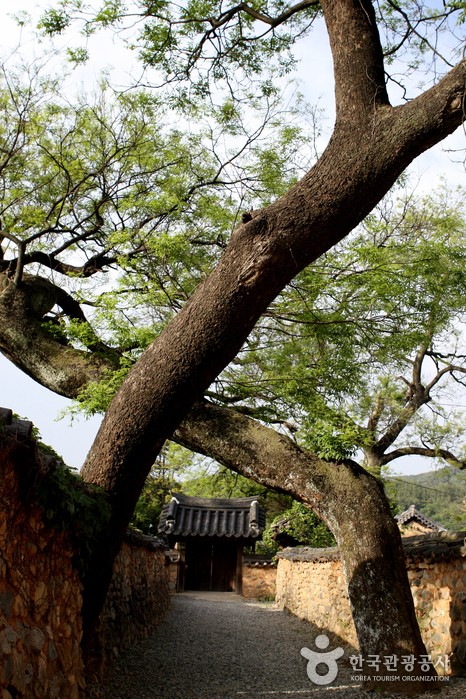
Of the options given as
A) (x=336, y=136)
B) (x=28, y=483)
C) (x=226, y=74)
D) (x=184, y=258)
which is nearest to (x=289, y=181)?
(x=226, y=74)

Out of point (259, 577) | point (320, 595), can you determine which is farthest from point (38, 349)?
point (259, 577)

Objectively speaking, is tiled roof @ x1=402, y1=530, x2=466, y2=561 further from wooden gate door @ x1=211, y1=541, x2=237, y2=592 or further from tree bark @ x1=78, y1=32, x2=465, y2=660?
wooden gate door @ x1=211, y1=541, x2=237, y2=592

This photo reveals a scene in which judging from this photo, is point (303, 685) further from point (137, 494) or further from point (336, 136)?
point (336, 136)

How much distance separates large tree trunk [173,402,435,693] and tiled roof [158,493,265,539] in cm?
894

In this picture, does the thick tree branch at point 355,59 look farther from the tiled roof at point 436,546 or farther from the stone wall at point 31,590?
the tiled roof at point 436,546

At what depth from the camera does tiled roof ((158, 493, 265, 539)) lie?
12.8 m

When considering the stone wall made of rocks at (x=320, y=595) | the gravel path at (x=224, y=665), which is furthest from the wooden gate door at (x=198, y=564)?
the gravel path at (x=224, y=665)

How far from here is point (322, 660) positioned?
5277 millimetres

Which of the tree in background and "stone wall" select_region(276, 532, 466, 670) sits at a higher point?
the tree in background

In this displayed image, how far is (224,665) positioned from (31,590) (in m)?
3.41

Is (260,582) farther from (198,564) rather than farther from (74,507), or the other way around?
(74,507)

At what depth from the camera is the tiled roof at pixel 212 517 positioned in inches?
504

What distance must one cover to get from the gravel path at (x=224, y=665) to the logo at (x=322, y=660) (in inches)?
3.1

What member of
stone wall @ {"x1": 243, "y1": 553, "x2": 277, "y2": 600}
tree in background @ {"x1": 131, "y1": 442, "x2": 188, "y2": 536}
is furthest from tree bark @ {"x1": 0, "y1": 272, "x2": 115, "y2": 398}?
stone wall @ {"x1": 243, "y1": 553, "x2": 277, "y2": 600}
